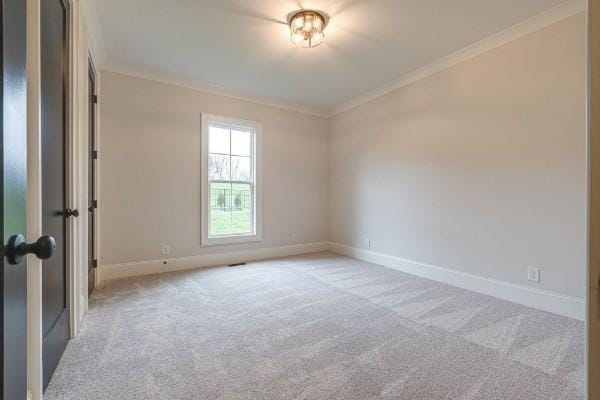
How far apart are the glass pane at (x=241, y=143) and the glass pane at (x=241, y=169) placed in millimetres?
88

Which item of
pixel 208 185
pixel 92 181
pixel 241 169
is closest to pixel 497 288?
pixel 241 169

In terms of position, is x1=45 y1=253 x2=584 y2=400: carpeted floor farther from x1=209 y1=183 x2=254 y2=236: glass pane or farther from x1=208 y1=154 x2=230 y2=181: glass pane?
x1=208 y1=154 x2=230 y2=181: glass pane

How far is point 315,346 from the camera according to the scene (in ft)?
6.19

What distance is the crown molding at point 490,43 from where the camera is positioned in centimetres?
234

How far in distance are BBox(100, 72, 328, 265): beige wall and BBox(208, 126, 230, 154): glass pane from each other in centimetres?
22

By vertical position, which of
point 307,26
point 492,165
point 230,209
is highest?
point 307,26

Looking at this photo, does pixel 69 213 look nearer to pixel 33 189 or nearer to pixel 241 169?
pixel 33 189

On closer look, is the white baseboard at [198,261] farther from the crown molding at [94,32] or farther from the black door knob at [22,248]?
the black door knob at [22,248]

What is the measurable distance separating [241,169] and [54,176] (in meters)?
2.85

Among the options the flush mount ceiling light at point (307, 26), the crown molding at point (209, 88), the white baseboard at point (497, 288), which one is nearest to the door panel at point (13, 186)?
the flush mount ceiling light at point (307, 26)

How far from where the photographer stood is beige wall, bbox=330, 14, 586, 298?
2371mm

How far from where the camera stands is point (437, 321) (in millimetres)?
2273

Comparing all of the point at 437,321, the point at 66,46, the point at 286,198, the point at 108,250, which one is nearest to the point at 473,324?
the point at 437,321

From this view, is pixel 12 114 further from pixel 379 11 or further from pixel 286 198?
pixel 286 198
